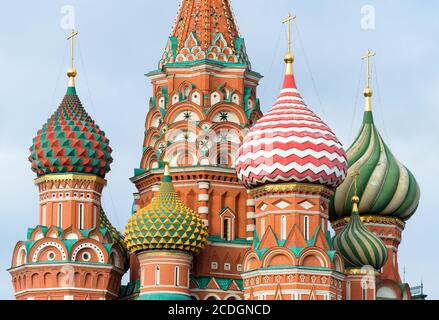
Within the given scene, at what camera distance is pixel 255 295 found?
149 feet

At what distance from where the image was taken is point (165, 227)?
151 ft

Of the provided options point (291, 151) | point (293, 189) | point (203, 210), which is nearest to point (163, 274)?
point (203, 210)

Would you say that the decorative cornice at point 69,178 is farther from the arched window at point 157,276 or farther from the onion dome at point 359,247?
the onion dome at point 359,247

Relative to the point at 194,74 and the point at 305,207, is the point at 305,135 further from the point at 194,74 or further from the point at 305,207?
the point at 194,74

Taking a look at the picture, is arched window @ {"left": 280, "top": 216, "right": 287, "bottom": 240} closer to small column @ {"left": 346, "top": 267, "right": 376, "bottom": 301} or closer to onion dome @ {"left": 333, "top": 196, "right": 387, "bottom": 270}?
onion dome @ {"left": 333, "top": 196, "right": 387, "bottom": 270}

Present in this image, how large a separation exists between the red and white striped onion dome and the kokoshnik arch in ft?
0.13

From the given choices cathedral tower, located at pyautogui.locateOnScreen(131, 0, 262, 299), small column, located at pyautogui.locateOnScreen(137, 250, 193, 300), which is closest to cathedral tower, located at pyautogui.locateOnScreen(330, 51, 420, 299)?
cathedral tower, located at pyautogui.locateOnScreen(131, 0, 262, 299)

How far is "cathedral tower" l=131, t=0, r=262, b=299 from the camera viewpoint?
4844 centimetres

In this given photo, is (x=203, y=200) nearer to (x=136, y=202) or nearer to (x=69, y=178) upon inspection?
(x=136, y=202)

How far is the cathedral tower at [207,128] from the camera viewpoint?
4844 cm

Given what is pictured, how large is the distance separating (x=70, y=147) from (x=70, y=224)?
203 centimetres

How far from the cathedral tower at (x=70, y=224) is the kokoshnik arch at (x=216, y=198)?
0.12 feet
